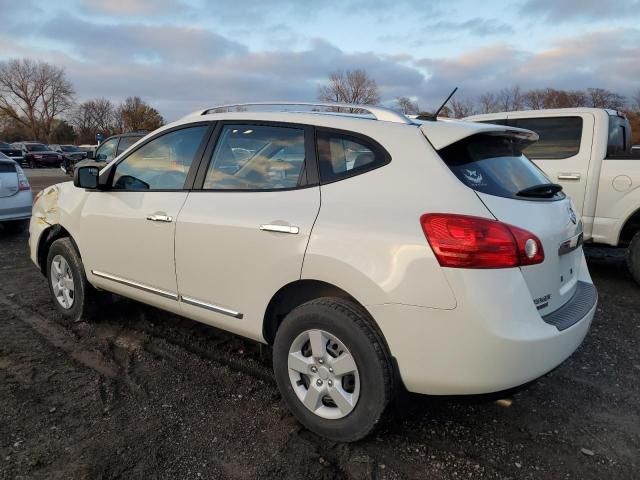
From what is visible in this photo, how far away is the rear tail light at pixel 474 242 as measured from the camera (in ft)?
7.05

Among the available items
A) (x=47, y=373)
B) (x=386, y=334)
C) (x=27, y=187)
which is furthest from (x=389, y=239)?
(x=27, y=187)

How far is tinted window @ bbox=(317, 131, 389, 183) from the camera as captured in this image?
2.52 meters

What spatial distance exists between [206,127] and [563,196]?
225 centimetres

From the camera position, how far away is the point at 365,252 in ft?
7.64

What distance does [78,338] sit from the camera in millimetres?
3959

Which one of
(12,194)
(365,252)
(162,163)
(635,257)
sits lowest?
(635,257)

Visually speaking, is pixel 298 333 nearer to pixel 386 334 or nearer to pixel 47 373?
pixel 386 334

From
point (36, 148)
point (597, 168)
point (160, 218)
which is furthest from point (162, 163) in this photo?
point (36, 148)

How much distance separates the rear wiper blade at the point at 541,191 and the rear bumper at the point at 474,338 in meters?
0.54

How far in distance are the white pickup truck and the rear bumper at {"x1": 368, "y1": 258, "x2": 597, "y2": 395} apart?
3.78 meters

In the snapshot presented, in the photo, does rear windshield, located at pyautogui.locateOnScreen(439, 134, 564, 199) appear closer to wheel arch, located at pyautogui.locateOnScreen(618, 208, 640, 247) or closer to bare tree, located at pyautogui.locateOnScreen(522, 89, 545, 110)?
wheel arch, located at pyautogui.locateOnScreen(618, 208, 640, 247)

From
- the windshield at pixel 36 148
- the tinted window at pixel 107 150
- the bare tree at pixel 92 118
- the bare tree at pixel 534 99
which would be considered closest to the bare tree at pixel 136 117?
the bare tree at pixel 92 118

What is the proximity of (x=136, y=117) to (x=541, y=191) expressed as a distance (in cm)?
7524

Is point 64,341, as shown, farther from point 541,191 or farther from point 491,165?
point 541,191
